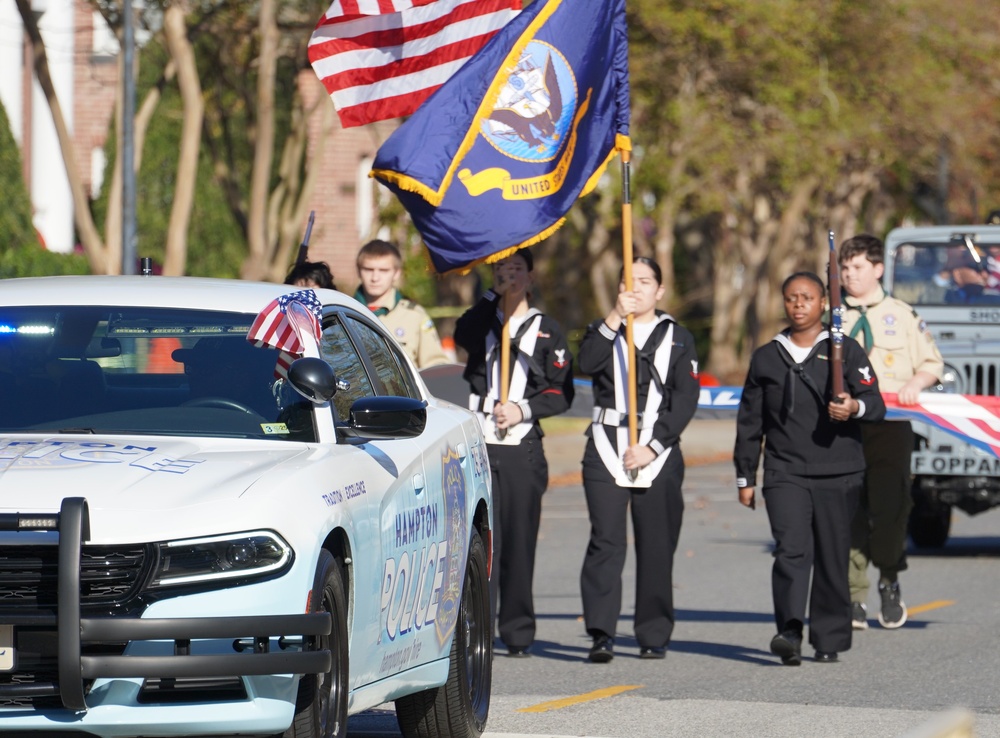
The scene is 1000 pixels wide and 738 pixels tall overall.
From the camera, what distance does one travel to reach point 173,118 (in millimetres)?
32094

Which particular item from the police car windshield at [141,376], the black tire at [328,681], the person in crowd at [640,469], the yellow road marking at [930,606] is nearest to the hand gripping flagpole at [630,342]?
the person in crowd at [640,469]

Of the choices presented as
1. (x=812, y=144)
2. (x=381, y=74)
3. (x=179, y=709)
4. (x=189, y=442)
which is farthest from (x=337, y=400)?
(x=812, y=144)

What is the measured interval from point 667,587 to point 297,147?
1523 centimetres

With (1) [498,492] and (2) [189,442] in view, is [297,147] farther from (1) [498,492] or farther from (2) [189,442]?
(2) [189,442]

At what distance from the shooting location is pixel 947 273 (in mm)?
16438

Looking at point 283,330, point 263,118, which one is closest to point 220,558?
point 283,330

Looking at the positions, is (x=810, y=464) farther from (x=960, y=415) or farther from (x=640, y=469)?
(x=960, y=415)

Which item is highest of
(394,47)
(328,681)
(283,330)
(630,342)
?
(394,47)

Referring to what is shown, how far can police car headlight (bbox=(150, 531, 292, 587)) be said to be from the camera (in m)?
5.39

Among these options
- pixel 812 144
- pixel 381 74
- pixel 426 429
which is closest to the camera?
pixel 426 429

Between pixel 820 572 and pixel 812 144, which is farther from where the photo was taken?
pixel 812 144

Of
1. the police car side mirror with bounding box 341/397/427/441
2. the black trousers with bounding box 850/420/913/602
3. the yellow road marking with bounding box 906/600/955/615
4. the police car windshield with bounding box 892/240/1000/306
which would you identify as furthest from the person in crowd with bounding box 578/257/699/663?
the police car windshield with bounding box 892/240/1000/306

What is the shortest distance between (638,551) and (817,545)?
0.89 m

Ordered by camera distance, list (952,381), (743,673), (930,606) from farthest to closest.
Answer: (952,381) → (930,606) → (743,673)
